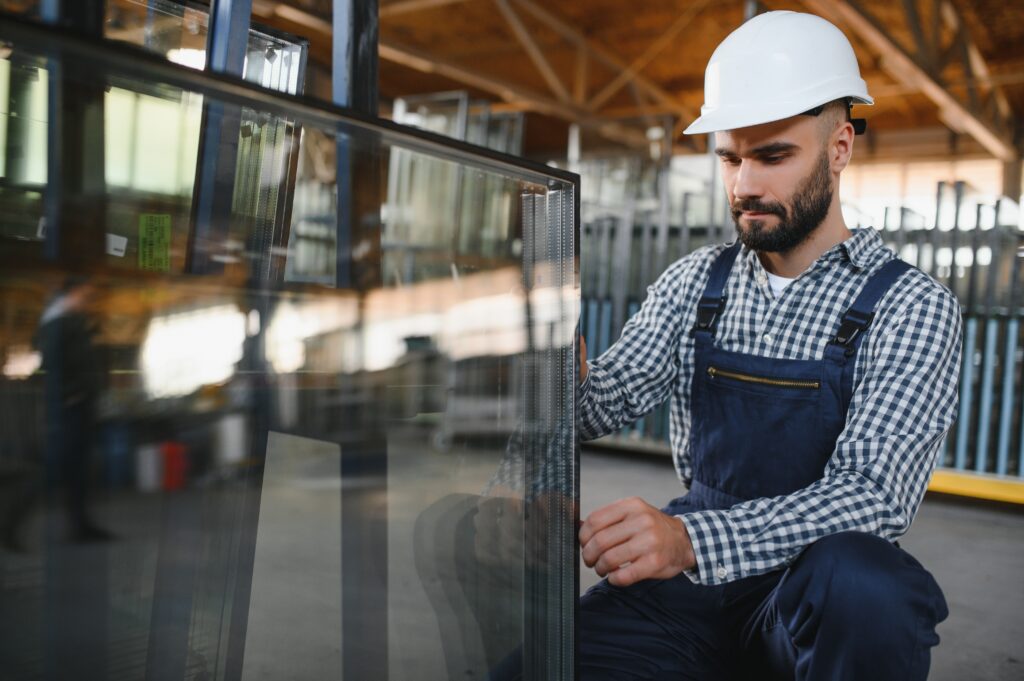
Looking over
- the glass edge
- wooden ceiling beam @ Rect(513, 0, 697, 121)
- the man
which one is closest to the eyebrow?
the man

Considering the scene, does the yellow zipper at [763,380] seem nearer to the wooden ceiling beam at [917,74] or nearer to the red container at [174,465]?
the red container at [174,465]

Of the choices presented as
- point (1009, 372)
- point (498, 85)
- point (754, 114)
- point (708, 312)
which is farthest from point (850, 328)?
point (498, 85)

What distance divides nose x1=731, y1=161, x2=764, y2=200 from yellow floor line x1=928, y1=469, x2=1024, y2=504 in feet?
8.95

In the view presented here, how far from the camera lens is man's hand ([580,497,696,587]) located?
1044mm

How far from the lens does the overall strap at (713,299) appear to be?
4.74 feet

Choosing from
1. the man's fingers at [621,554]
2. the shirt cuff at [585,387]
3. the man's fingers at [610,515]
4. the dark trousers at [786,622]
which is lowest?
the dark trousers at [786,622]

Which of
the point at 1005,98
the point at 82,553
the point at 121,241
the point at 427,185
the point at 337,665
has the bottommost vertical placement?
the point at 337,665

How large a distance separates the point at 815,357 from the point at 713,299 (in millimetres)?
213

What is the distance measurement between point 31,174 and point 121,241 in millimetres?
113

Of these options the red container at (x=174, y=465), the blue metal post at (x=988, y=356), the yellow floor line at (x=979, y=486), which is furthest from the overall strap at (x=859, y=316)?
the blue metal post at (x=988, y=356)

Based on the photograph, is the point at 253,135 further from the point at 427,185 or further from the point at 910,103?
the point at 910,103

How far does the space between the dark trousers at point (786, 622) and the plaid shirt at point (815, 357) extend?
54mm

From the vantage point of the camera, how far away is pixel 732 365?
137cm

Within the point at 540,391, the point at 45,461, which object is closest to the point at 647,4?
the point at 540,391
